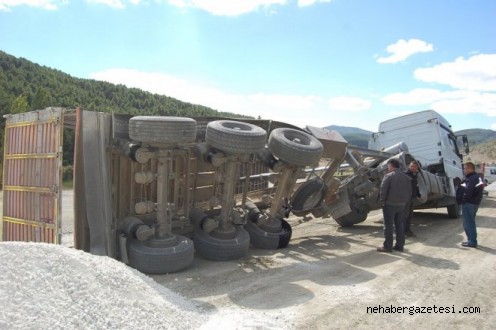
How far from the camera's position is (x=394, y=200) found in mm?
7203

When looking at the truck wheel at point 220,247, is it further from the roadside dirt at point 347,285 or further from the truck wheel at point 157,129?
the truck wheel at point 157,129

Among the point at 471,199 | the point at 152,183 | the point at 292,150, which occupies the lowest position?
the point at 471,199

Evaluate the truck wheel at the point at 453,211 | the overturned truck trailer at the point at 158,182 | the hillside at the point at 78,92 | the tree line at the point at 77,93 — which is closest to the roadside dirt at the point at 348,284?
the overturned truck trailer at the point at 158,182

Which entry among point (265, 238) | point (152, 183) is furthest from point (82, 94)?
point (265, 238)

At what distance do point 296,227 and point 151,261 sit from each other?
549 cm

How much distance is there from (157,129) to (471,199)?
5.93 meters

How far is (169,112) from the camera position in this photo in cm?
5712

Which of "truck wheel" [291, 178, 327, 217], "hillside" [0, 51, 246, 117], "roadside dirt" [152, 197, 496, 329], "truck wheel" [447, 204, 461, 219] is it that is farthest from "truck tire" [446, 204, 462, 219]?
"hillside" [0, 51, 246, 117]

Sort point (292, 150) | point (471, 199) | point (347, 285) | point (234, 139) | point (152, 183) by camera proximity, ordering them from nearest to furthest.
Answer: point (347, 285) < point (234, 139) < point (292, 150) < point (152, 183) < point (471, 199)

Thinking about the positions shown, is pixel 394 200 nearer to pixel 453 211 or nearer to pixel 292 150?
pixel 292 150

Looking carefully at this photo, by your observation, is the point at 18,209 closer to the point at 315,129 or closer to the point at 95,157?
the point at 95,157

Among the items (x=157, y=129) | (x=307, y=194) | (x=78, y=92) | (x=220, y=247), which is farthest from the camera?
(x=78, y=92)

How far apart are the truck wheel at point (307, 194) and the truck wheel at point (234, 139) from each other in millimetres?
1902

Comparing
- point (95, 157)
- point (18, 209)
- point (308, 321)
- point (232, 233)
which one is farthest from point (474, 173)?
point (18, 209)
